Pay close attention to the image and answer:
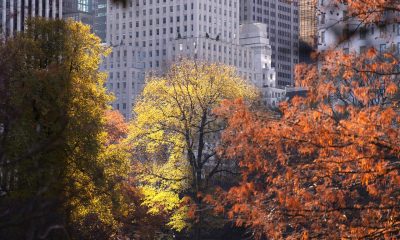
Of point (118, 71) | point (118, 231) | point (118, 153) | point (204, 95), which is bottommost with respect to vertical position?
point (118, 231)

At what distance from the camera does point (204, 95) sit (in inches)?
1735

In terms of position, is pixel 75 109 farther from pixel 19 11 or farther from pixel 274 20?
pixel 274 20

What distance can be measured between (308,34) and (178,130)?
1054 inches

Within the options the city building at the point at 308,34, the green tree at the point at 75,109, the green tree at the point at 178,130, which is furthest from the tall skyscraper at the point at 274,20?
the city building at the point at 308,34

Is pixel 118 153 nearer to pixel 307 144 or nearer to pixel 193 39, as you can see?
pixel 307 144

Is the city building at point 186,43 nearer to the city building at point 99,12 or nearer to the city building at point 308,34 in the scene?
the city building at point 99,12

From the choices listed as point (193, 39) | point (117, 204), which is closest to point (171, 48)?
point (193, 39)

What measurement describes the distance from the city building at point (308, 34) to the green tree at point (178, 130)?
76.1 feet

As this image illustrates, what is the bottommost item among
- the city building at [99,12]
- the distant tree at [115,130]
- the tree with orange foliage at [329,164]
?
the tree with orange foliage at [329,164]

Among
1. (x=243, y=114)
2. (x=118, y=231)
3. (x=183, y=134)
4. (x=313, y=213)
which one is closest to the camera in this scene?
(x=313, y=213)

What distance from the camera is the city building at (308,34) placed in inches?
509

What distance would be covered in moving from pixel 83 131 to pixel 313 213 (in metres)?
16.9

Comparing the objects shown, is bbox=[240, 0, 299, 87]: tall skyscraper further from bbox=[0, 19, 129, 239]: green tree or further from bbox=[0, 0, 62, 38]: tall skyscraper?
bbox=[0, 19, 129, 239]: green tree

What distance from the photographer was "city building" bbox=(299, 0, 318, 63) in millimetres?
12933
